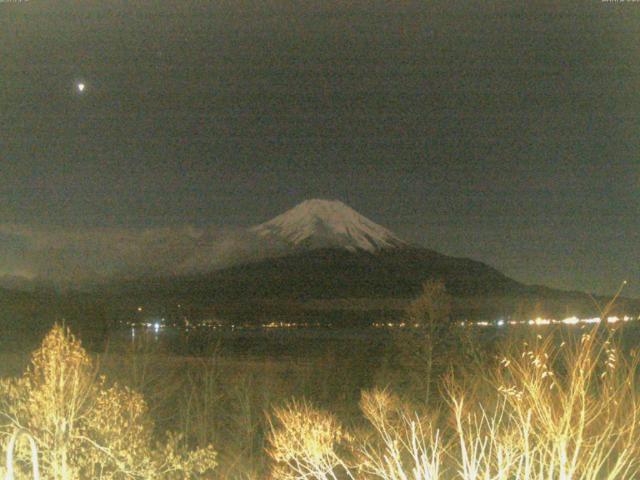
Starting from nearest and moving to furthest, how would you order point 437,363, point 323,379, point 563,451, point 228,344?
point 563,451, point 437,363, point 323,379, point 228,344

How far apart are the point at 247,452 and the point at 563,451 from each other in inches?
1294

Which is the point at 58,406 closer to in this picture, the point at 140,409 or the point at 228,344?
the point at 140,409

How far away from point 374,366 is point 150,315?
74852 millimetres

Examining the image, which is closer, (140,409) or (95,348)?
(140,409)

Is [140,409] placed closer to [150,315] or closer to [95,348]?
[95,348]

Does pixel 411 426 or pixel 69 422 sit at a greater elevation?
pixel 69 422

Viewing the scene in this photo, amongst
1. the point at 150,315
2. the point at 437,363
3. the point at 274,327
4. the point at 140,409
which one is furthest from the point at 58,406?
the point at 274,327

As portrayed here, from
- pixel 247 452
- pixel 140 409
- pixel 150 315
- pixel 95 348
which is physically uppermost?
pixel 150 315

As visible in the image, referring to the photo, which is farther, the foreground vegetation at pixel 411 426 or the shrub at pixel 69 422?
the shrub at pixel 69 422

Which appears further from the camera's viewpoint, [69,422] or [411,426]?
[69,422]

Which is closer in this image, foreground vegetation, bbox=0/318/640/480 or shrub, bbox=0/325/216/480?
foreground vegetation, bbox=0/318/640/480

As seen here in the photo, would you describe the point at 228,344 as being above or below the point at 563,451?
above

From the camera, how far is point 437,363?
108 ft

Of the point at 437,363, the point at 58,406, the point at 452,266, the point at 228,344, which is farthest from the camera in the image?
the point at 452,266
